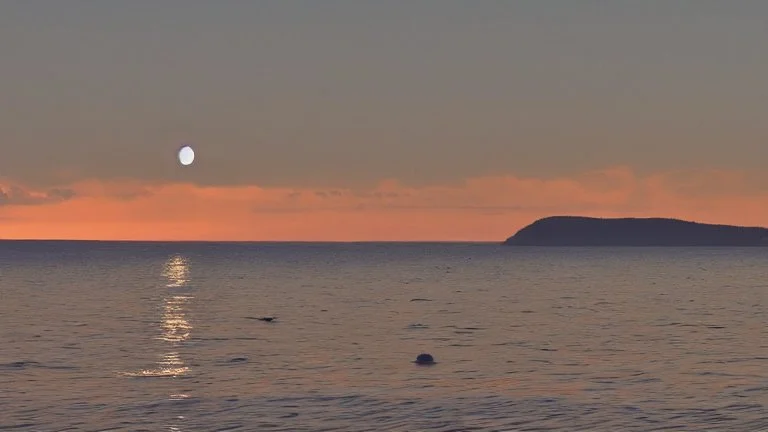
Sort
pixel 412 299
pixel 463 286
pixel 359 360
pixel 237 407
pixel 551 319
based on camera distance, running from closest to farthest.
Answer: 1. pixel 237 407
2. pixel 359 360
3. pixel 551 319
4. pixel 412 299
5. pixel 463 286

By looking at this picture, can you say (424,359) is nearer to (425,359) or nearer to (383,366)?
(425,359)

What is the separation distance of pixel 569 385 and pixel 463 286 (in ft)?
374

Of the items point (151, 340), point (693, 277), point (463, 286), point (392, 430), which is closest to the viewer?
point (392, 430)

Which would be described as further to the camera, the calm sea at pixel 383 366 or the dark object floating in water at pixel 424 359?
the dark object floating in water at pixel 424 359

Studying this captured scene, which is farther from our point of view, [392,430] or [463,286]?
[463,286]

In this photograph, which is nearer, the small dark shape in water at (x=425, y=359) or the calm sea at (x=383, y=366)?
the calm sea at (x=383, y=366)

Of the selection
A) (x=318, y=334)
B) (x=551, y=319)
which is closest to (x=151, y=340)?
(x=318, y=334)

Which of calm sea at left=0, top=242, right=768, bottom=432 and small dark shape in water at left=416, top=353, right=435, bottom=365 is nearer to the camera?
calm sea at left=0, top=242, right=768, bottom=432

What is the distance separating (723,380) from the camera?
51.0 metres

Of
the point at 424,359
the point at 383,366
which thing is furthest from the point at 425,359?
the point at 383,366

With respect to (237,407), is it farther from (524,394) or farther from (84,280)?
(84,280)

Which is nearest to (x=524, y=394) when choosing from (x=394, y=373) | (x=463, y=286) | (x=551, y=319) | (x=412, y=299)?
(x=394, y=373)

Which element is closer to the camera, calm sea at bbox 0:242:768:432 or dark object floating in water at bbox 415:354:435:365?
calm sea at bbox 0:242:768:432

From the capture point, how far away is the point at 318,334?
76.1 meters
